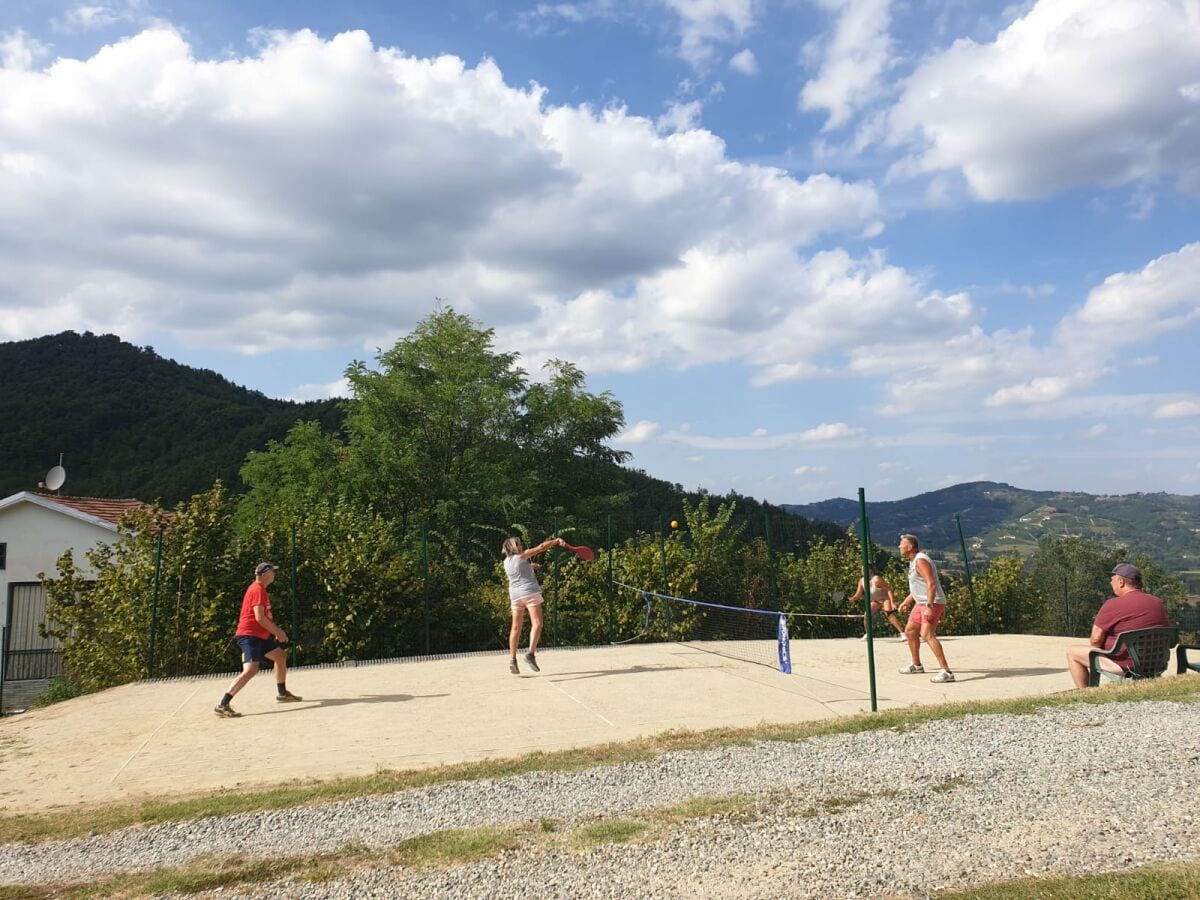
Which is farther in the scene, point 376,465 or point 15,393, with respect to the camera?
point 15,393

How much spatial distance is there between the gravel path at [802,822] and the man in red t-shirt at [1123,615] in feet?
5.10

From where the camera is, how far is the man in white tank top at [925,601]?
1009 centimetres

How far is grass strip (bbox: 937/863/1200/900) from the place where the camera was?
11.9 ft

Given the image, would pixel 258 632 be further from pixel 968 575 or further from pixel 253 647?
pixel 968 575

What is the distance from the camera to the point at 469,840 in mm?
4750

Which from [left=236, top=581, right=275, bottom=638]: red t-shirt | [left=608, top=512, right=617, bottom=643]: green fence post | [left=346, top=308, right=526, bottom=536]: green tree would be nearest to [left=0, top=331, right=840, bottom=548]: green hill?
Result: [left=346, top=308, right=526, bottom=536]: green tree

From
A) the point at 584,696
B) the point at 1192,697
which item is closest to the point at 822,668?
the point at 584,696

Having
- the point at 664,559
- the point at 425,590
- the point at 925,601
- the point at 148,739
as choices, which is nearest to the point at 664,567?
the point at 664,559

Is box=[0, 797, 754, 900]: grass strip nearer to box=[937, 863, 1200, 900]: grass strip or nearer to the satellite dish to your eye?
box=[937, 863, 1200, 900]: grass strip

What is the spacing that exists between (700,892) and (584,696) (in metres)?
5.72

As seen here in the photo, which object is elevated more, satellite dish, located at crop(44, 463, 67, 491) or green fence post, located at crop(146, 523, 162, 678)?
satellite dish, located at crop(44, 463, 67, 491)

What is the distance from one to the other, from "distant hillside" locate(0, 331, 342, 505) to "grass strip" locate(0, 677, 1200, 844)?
1590 inches

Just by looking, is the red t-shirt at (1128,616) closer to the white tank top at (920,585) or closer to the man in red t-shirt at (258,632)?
the white tank top at (920,585)

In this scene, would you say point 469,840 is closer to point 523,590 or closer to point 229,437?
point 523,590
